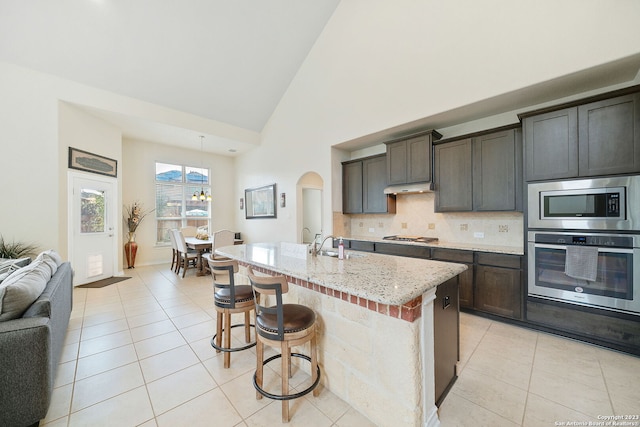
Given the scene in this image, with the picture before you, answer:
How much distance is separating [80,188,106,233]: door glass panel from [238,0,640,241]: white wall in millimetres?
3542

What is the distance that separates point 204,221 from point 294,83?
15.0 feet

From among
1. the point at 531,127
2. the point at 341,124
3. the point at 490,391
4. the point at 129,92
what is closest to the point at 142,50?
the point at 129,92

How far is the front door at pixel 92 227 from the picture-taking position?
430 cm

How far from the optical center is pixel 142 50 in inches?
157

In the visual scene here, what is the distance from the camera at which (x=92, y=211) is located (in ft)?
15.3

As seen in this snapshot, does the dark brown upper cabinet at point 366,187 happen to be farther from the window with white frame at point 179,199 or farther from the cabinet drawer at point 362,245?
the window with white frame at point 179,199

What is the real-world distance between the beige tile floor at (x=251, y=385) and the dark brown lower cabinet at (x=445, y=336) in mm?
117

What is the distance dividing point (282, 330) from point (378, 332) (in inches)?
22.9

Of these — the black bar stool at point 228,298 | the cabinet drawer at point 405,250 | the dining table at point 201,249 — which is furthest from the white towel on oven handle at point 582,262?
the dining table at point 201,249

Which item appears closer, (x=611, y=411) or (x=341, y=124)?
(x=611, y=411)

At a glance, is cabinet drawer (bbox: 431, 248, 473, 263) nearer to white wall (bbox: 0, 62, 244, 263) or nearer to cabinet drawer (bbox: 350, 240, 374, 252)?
cabinet drawer (bbox: 350, 240, 374, 252)

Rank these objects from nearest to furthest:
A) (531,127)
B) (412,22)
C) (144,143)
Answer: (531,127) < (412,22) < (144,143)

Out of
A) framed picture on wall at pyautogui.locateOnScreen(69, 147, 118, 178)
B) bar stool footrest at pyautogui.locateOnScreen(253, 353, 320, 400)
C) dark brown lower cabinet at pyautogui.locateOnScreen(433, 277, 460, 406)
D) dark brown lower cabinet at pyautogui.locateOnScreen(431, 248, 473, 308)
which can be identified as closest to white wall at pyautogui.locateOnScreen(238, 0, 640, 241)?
dark brown lower cabinet at pyautogui.locateOnScreen(431, 248, 473, 308)

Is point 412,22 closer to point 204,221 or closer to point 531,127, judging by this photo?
point 531,127
